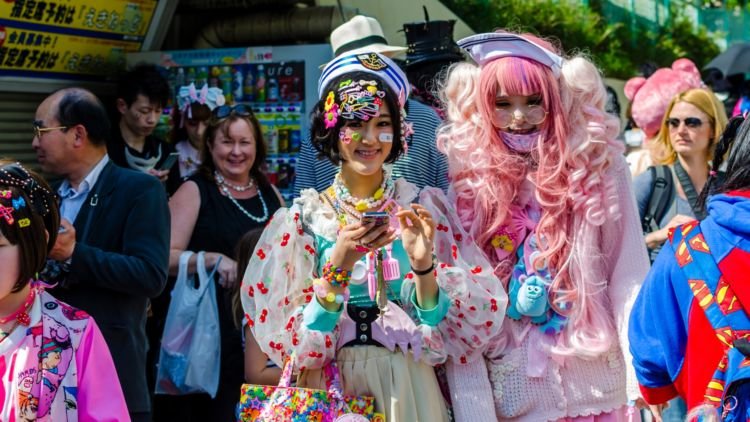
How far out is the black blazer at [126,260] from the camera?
4.09m

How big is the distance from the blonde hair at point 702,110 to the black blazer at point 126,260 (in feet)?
9.74

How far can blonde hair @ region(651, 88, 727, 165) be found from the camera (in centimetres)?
588

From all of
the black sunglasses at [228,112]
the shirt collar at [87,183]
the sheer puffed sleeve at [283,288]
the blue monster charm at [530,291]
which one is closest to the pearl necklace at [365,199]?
the sheer puffed sleeve at [283,288]

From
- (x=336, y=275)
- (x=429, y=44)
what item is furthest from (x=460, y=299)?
(x=429, y=44)

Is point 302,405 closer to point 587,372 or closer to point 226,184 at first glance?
point 587,372

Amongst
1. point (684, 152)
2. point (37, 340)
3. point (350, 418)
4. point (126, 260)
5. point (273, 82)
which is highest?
point (273, 82)

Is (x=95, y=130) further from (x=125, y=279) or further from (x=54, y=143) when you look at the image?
(x=125, y=279)

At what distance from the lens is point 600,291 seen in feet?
11.8

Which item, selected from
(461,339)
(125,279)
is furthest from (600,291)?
(125,279)

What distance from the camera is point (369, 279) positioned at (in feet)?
10.9

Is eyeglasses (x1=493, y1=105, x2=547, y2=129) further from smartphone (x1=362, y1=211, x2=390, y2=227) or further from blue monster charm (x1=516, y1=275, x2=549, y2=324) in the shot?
smartphone (x1=362, y1=211, x2=390, y2=227)

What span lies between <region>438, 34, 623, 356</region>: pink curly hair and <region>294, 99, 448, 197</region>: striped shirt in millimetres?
373

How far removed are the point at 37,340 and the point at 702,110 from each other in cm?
412

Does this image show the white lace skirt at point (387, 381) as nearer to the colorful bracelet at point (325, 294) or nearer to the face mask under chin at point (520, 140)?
the colorful bracelet at point (325, 294)
